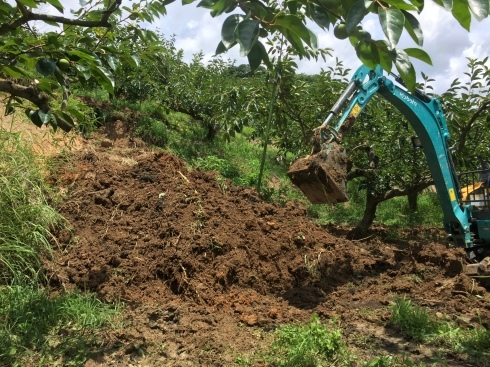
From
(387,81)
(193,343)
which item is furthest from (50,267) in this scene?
(387,81)

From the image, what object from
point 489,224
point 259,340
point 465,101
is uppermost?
point 465,101

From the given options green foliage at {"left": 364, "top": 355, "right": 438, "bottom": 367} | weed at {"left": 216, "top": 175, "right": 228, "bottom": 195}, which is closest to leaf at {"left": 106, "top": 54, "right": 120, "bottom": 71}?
green foliage at {"left": 364, "top": 355, "right": 438, "bottom": 367}

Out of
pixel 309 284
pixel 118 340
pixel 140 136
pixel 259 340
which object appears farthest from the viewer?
pixel 140 136

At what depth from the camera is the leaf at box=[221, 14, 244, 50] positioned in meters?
1.46

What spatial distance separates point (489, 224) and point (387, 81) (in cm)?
228

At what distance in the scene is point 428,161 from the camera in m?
6.27

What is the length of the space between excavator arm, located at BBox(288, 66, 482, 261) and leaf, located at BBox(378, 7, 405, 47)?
370 cm

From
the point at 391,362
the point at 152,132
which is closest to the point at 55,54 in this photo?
the point at 391,362

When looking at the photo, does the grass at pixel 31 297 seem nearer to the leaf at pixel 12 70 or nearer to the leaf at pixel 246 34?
the leaf at pixel 12 70

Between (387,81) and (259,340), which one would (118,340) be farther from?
(387,81)

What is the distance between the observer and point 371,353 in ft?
12.8

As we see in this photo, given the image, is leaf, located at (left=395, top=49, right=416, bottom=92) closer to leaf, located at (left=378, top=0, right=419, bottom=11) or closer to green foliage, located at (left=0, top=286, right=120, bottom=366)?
leaf, located at (left=378, top=0, right=419, bottom=11)

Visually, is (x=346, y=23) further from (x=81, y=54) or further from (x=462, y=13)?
(x=81, y=54)

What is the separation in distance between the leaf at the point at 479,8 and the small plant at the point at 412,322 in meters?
3.44
